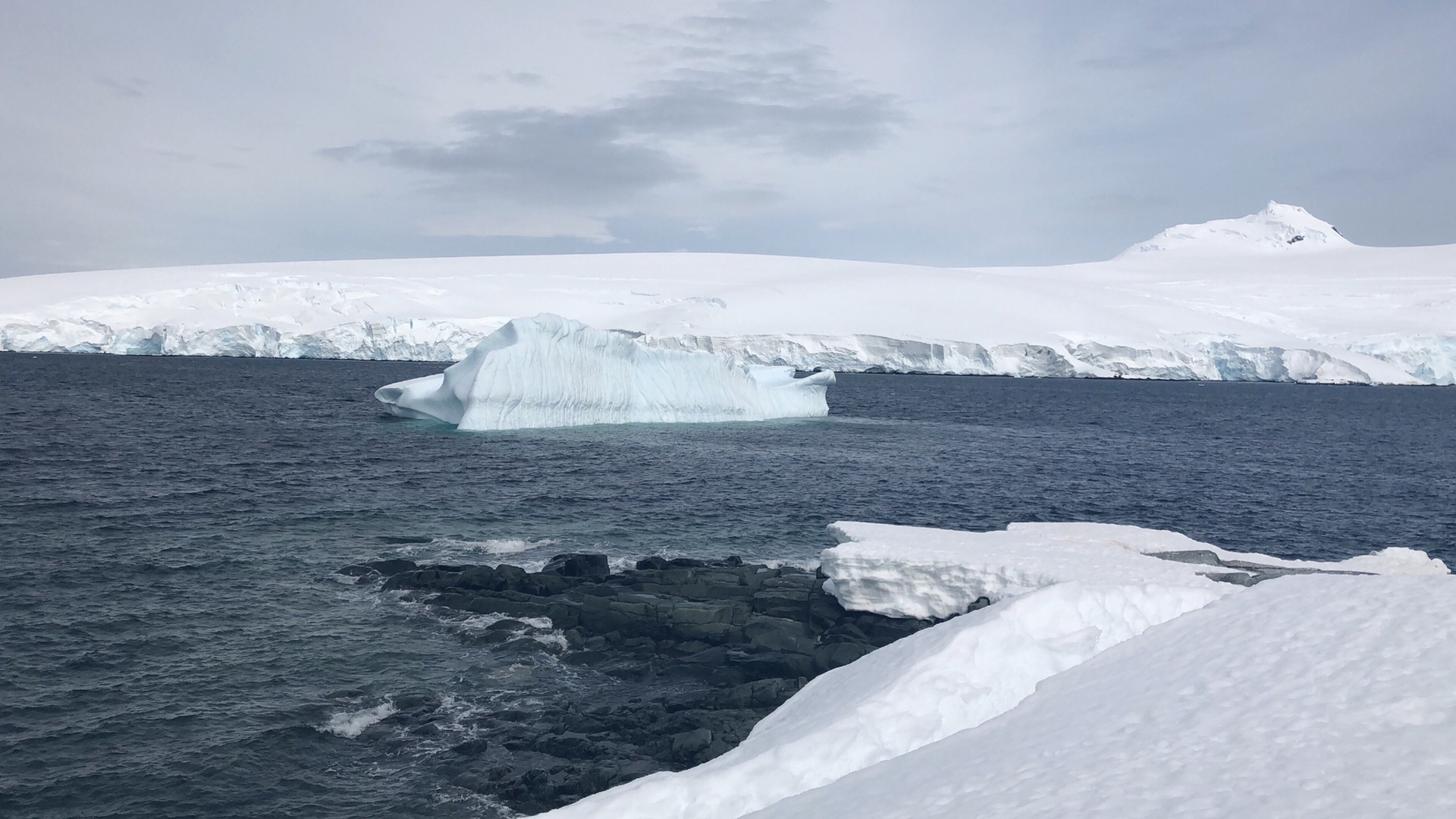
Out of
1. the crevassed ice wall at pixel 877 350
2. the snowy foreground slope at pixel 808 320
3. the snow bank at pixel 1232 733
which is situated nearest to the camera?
the snow bank at pixel 1232 733

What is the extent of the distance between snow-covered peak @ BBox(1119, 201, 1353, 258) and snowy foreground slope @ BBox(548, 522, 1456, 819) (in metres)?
137

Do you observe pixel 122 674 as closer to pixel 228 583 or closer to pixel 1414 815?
pixel 228 583

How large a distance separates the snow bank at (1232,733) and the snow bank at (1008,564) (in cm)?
299

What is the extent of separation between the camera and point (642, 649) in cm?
1335

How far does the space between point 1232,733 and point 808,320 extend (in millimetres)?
69023

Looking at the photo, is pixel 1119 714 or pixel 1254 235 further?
pixel 1254 235

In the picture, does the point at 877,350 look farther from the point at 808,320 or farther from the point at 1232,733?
the point at 1232,733

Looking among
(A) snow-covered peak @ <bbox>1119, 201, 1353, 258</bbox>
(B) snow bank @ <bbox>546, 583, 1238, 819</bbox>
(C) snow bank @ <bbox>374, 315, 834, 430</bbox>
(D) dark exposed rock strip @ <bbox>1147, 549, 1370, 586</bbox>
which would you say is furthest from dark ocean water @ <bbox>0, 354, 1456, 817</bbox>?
(A) snow-covered peak @ <bbox>1119, 201, 1353, 258</bbox>

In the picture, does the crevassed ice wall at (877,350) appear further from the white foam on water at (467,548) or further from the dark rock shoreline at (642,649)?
the dark rock shoreline at (642,649)

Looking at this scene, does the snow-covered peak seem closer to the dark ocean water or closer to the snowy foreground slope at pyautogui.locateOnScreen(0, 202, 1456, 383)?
the snowy foreground slope at pyautogui.locateOnScreen(0, 202, 1456, 383)

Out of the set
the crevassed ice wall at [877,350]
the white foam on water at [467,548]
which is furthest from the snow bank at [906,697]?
the crevassed ice wall at [877,350]

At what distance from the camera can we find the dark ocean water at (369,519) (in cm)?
1007

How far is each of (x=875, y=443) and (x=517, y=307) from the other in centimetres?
4640

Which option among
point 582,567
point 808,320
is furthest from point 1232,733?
point 808,320
